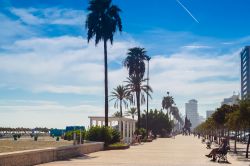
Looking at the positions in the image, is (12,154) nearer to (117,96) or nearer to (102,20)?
(102,20)

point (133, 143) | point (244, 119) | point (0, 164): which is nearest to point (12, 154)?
point (0, 164)

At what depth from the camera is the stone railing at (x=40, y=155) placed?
18.4 m

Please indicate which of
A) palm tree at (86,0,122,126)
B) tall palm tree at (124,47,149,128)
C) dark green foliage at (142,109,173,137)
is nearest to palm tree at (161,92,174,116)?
dark green foliage at (142,109,173,137)

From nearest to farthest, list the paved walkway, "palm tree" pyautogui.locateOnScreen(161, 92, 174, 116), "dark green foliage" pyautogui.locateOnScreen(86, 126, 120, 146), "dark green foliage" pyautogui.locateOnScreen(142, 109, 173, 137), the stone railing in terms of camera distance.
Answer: the stone railing < the paved walkway < "dark green foliage" pyautogui.locateOnScreen(86, 126, 120, 146) < "dark green foliage" pyautogui.locateOnScreen(142, 109, 173, 137) < "palm tree" pyautogui.locateOnScreen(161, 92, 174, 116)

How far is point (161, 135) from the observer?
11688cm

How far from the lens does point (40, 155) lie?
72.2 ft

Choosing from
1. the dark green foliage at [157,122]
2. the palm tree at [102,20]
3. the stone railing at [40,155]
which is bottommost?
the stone railing at [40,155]

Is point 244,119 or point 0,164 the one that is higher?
point 244,119

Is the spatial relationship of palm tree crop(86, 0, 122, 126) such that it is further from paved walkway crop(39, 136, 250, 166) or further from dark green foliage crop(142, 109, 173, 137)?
dark green foliage crop(142, 109, 173, 137)

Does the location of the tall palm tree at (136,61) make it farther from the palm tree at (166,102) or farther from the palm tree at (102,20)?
the palm tree at (166,102)

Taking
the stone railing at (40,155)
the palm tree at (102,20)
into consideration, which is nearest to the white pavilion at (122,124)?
the palm tree at (102,20)

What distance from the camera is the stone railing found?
18397 mm

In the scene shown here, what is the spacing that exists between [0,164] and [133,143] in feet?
131

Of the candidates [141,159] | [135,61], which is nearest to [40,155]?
[141,159]
